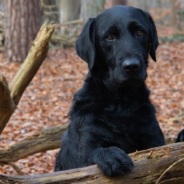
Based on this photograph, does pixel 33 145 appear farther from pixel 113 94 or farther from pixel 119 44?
pixel 119 44

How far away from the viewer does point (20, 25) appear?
10656mm

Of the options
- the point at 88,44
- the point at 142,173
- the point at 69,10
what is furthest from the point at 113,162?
the point at 69,10

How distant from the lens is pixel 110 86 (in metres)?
3.40

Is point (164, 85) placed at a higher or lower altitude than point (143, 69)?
lower

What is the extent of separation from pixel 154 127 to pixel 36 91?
6032 millimetres

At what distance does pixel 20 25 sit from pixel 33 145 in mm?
7037

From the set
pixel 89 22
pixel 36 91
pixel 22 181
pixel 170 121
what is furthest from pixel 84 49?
pixel 36 91

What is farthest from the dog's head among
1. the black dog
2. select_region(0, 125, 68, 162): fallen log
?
select_region(0, 125, 68, 162): fallen log

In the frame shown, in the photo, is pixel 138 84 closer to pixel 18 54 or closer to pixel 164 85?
pixel 164 85

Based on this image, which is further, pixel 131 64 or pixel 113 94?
pixel 113 94

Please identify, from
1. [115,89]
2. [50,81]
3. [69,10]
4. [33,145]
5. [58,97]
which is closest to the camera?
[115,89]

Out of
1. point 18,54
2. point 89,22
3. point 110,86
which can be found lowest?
point 18,54

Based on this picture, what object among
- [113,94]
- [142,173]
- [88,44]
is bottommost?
[142,173]

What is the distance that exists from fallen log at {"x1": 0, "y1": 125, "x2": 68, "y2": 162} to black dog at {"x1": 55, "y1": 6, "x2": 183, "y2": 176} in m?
1.06
